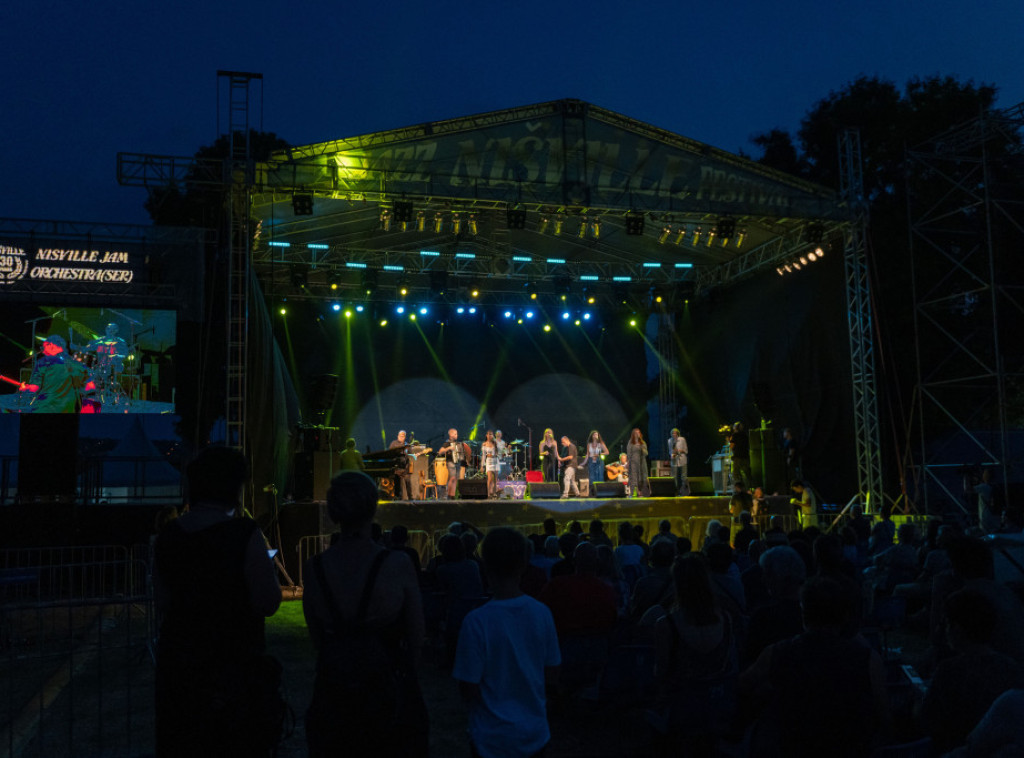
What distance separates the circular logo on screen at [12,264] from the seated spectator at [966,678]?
15756 mm

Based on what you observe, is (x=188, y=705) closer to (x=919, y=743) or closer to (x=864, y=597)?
(x=919, y=743)

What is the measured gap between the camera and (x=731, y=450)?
16.5 metres

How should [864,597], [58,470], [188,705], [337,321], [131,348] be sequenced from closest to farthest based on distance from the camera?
[188,705] < [864,597] < [58,470] < [131,348] < [337,321]

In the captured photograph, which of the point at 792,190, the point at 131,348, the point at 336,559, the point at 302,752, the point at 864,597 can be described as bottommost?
the point at 302,752

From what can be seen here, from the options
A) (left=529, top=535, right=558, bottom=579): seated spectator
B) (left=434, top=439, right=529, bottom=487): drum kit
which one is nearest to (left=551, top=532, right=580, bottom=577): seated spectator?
(left=529, top=535, right=558, bottom=579): seated spectator

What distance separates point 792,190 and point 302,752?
44.4 ft

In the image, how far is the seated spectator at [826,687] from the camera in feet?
8.15

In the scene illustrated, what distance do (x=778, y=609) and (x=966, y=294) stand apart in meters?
12.6

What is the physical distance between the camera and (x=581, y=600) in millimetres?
4621

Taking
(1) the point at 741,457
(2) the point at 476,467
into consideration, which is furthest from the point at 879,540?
(2) the point at 476,467

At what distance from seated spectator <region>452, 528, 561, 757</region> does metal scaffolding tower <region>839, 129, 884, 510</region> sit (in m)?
13.6

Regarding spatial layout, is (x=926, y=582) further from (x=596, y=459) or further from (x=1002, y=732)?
(x=596, y=459)

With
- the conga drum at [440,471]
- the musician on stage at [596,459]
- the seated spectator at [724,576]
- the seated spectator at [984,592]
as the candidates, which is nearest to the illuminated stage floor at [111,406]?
the conga drum at [440,471]

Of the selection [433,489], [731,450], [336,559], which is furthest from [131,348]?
[336,559]
